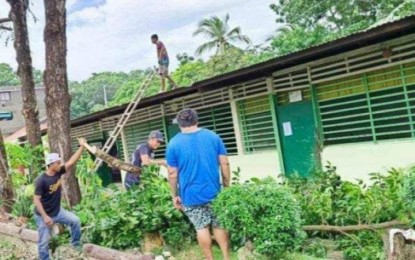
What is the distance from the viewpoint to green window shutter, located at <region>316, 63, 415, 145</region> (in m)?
9.12

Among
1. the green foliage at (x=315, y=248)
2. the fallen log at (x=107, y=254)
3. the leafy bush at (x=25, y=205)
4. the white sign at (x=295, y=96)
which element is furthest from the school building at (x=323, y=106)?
the fallen log at (x=107, y=254)

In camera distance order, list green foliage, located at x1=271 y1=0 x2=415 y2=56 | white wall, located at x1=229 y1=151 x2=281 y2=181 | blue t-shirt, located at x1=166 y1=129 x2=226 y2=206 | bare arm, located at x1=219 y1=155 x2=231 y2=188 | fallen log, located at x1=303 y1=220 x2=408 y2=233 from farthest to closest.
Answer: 1. green foliage, located at x1=271 y1=0 x2=415 y2=56
2. white wall, located at x1=229 y1=151 x2=281 y2=181
3. fallen log, located at x1=303 y1=220 x2=408 y2=233
4. bare arm, located at x1=219 y1=155 x2=231 y2=188
5. blue t-shirt, located at x1=166 y1=129 x2=226 y2=206

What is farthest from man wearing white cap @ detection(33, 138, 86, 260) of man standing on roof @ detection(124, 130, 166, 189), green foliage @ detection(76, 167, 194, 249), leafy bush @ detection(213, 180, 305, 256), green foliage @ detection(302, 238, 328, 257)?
green foliage @ detection(302, 238, 328, 257)

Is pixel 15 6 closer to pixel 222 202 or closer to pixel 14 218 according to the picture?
pixel 14 218

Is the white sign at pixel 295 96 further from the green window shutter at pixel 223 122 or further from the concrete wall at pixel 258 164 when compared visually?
the green window shutter at pixel 223 122

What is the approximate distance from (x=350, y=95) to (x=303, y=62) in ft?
3.87

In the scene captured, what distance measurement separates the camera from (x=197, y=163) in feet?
16.7

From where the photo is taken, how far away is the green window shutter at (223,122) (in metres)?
13.3

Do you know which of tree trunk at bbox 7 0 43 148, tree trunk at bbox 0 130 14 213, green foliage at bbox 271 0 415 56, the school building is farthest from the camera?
green foliage at bbox 271 0 415 56

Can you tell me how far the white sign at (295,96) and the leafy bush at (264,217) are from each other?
6.82 m

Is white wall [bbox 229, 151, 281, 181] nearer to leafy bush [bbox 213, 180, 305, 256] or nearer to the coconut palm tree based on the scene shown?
leafy bush [bbox 213, 180, 305, 256]

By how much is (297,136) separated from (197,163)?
6.68 metres

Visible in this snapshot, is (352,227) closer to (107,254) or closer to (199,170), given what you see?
(199,170)

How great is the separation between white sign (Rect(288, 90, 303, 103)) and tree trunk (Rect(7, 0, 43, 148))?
5.90 m
